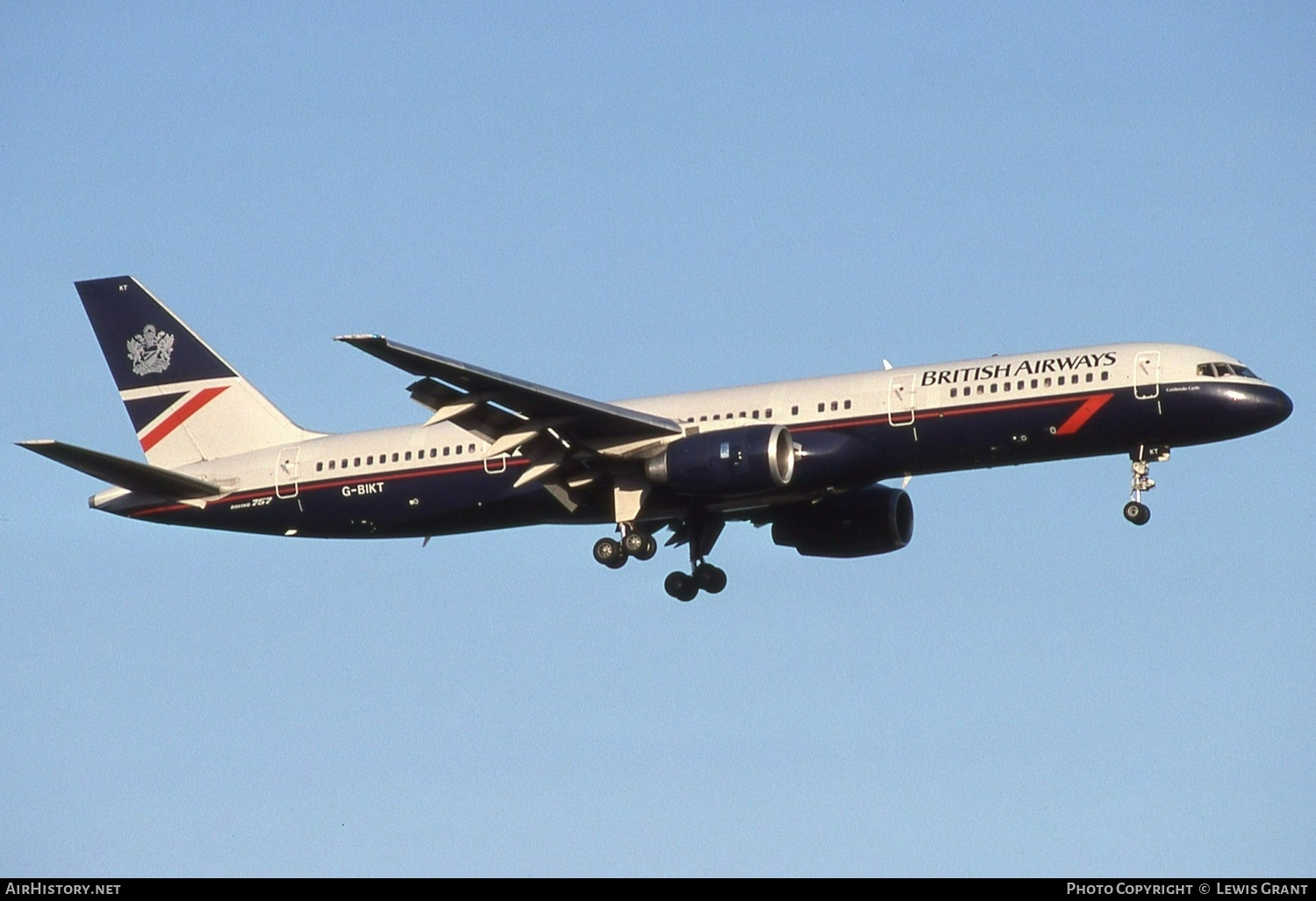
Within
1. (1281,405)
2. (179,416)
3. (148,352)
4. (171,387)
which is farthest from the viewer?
(148,352)

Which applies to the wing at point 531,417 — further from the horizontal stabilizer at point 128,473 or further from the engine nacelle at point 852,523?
the horizontal stabilizer at point 128,473

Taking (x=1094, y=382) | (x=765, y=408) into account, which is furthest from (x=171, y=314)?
(x=1094, y=382)

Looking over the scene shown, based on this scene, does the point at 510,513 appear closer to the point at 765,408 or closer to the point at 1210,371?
the point at 765,408

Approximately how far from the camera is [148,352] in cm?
5856

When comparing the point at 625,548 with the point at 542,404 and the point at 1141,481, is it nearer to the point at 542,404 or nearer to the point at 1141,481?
the point at 542,404

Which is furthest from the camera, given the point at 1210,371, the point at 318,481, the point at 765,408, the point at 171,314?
the point at 171,314

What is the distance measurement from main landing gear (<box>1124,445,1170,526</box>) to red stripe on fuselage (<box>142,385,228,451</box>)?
25905 millimetres

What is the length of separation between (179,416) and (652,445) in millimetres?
15732

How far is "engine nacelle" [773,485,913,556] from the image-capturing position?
54312 millimetres

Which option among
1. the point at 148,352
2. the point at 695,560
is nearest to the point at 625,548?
the point at 695,560

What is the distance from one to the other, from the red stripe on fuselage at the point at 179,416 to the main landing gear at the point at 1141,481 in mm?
25905

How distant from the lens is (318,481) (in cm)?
5406

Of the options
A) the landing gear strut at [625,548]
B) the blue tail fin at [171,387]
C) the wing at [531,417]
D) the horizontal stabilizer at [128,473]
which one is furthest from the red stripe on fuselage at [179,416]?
the landing gear strut at [625,548]
